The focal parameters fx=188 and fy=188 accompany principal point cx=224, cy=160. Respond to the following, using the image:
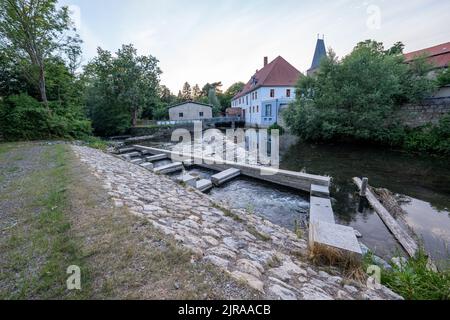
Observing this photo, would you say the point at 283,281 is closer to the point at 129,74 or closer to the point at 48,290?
the point at 48,290

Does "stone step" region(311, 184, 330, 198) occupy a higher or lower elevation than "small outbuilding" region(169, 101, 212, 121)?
lower

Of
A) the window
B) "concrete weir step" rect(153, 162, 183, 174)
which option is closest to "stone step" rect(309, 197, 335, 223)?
"concrete weir step" rect(153, 162, 183, 174)

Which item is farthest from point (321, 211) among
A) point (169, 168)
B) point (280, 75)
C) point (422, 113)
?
point (280, 75)

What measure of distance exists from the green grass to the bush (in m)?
11.6

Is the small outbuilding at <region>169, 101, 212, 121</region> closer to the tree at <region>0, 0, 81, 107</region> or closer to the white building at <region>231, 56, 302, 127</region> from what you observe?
the white building at <region>231, 56, 302, 127</region>

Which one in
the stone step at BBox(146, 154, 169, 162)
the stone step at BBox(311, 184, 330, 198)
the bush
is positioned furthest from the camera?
the bush

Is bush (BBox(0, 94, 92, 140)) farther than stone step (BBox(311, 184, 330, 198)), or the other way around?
bush (BBox(0, 94, 92, 140))

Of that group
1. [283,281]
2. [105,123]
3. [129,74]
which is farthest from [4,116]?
[283,281]

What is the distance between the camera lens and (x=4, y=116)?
35.7 ft

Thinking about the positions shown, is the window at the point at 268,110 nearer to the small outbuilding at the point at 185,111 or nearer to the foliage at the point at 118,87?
the small outbuilding at the point at 185,111

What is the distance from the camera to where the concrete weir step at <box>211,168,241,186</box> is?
6.64 m

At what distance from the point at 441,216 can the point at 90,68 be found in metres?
25.8

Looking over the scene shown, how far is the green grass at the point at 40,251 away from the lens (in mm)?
1560

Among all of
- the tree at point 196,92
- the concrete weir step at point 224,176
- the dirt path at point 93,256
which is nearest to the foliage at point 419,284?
the dirt path at point 93,256
